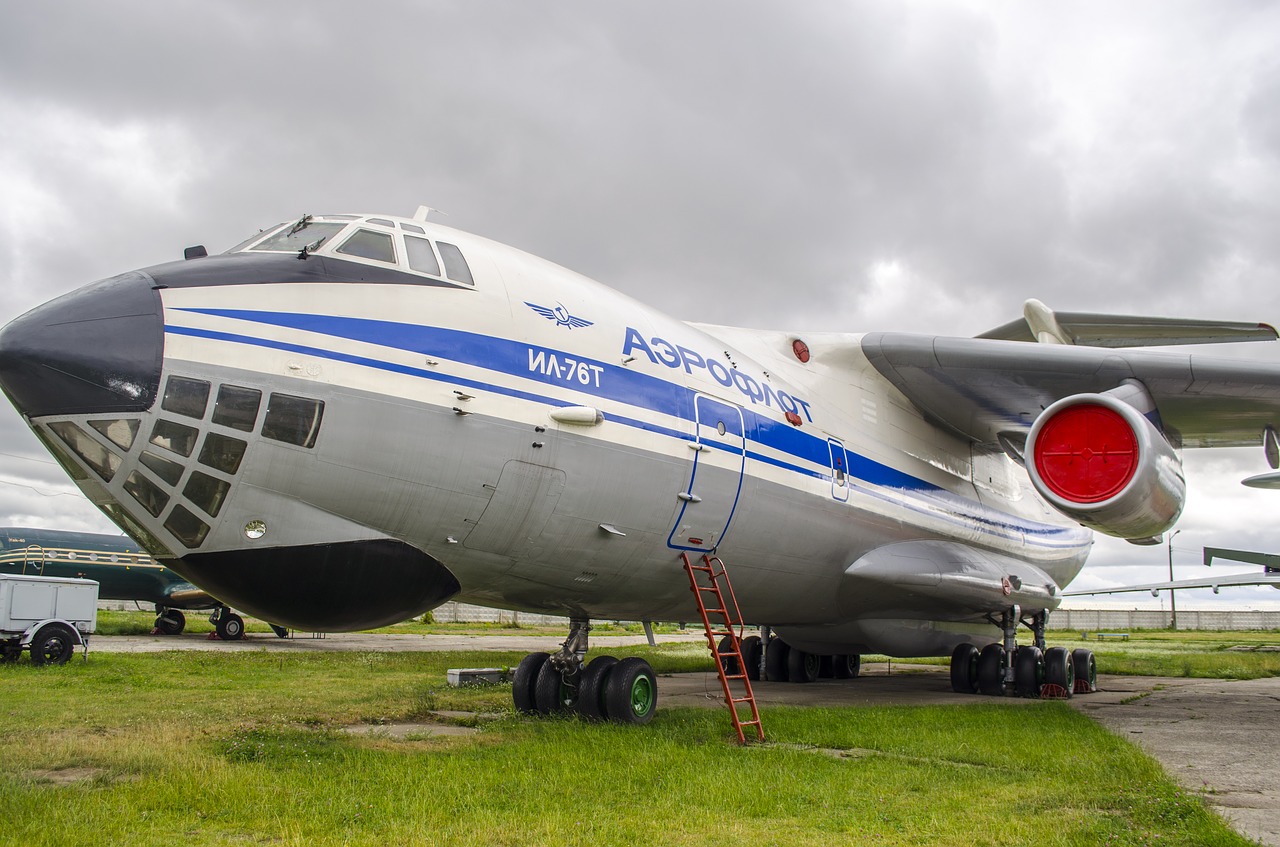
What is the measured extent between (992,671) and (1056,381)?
4102mm

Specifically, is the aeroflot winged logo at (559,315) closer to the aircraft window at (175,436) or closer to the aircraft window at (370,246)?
the aircraft window at (370,246)

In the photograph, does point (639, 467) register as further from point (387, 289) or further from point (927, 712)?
point (927, 712)

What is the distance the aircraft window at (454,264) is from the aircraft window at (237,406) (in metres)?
1.59

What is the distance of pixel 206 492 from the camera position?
489 cm

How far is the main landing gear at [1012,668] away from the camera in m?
11.4

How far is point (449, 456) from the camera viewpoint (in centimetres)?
554

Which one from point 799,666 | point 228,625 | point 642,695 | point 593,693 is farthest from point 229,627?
point 642,695


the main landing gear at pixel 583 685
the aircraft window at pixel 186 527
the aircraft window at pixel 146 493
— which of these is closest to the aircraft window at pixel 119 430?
the aircraft window at pixel 146 493

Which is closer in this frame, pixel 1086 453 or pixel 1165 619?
pixel 1086 453

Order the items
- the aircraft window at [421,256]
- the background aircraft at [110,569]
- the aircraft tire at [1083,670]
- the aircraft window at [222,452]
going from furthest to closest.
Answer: the background aircraft at [110,569] < the aircraft tire at [1083,670] < the aircraft window at [421,256] < the aircraft window at [222,452]

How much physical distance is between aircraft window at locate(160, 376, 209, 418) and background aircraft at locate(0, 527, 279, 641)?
20.7m

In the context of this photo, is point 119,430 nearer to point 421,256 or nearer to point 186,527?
point 186,527

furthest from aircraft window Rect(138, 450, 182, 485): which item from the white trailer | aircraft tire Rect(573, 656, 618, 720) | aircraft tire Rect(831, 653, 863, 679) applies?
aircraft tire Rect(831, 653, 863, 679)

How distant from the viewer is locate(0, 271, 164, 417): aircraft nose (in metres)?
4.57
